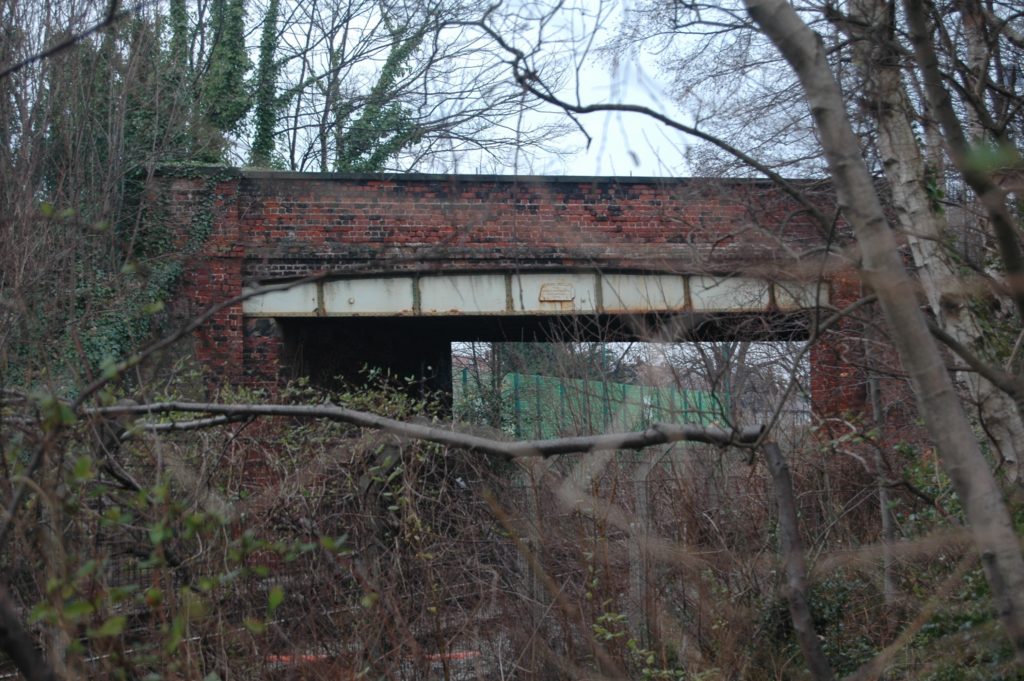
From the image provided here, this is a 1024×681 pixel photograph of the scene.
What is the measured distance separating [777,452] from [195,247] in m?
11.5

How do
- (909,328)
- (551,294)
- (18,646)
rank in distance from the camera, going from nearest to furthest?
1. (18,646)
2. (909,328)
3. (551,294)

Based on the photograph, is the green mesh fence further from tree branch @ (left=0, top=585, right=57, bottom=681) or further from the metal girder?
tree branch @ (left=0, top=585, right=57, bottom=681)

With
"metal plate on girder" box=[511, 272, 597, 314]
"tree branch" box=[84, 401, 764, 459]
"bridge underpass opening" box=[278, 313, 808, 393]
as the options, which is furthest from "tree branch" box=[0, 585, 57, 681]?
"metal plate on girder" box=[511, 272, 597, 314]

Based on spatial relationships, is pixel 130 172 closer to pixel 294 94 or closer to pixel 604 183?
pixel 604 183

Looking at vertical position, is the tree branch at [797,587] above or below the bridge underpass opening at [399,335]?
below

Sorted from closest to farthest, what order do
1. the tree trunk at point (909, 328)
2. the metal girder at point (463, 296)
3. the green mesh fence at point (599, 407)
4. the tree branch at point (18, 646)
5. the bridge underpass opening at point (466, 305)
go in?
the tree branch at point (18, 646) < the tree trunk at point (909, 328) < the green mesh fence at point (599, 407) < the bridge underpass opening at point (466, 305) < the metal girder at point (463, 296)

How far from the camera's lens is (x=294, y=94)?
2100 cm

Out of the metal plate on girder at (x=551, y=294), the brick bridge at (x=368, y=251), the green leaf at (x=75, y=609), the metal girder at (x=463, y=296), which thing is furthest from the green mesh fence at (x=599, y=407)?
the green leaf at (x=75, y=609)

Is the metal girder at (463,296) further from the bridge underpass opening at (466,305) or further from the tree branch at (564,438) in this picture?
the tree branch at (564,438)

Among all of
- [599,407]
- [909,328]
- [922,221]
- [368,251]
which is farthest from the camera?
[368,251]

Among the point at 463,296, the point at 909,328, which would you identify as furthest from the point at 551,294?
the point at 909,328

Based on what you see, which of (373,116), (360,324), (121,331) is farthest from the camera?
(373,116)

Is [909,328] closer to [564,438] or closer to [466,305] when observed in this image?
[564,438]

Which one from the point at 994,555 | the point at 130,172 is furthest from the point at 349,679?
the point at 130,172
